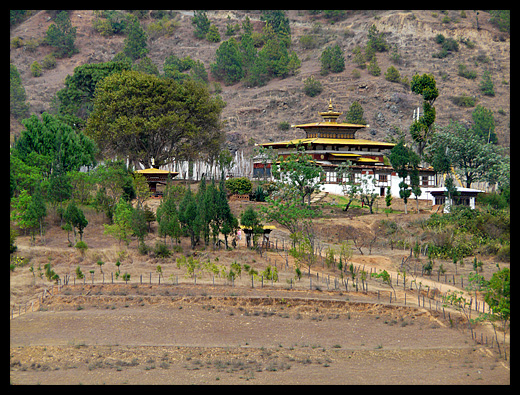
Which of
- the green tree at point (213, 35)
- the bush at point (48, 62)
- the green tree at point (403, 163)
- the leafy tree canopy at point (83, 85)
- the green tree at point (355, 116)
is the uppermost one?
the green tree at point (213, 35)

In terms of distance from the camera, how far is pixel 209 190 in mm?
50656

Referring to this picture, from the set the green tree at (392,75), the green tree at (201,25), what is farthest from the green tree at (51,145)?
the green tree at (201,25)

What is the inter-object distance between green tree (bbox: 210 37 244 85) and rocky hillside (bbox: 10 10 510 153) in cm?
269

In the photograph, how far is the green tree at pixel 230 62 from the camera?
140 meters

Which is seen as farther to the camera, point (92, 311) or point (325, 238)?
point (325, 238)

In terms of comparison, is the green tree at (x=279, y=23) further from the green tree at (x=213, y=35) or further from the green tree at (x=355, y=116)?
the green tree at (x=355, y=116)

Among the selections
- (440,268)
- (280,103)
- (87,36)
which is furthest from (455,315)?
(87,36)

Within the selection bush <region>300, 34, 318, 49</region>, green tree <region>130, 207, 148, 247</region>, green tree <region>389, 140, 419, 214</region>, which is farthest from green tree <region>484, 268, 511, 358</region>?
bush <region>300, 34, 318, 49</region>

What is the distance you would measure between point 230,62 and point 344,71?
22886 mm

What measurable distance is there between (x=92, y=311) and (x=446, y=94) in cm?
10630

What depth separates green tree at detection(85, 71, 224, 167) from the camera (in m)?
74.5

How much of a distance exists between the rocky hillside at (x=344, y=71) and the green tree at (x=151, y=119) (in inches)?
1372

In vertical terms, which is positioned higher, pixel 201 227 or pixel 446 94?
pixel 446 94

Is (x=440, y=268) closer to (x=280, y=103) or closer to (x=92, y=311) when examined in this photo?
Result: (x=92, y=311)
